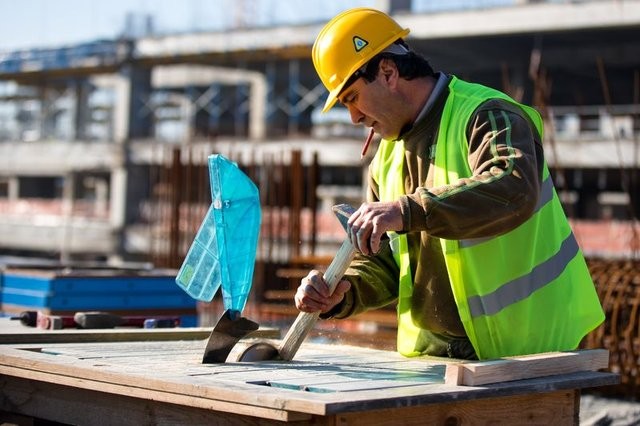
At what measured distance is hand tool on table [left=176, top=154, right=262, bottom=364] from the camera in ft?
12.5

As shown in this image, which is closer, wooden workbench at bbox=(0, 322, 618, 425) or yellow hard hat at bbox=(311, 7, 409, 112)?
wooden workbench at bbox=(0, 322, 618, 425)

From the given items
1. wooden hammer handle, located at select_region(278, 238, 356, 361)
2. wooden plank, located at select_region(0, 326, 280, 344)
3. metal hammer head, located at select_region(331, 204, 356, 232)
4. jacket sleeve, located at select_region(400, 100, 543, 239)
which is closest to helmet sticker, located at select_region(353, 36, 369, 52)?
jacket sleeve, located at select_region(400, 100, 543, 239)

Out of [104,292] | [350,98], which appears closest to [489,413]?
[350,98]

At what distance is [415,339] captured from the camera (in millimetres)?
4145

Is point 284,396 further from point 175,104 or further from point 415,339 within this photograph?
point 175,104

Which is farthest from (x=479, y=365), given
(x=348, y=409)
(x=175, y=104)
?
(x=175, y=104)

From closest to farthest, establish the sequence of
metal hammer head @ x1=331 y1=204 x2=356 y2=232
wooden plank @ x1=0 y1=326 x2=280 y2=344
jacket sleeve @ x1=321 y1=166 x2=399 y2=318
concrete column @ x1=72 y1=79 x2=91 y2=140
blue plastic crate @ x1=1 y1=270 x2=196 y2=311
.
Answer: metal hammer head @ x1=331 y1=204 x2=356 y2=232, jacket sleeve @ x1=321 y1=166 x2=399 y2=318, wooden plank @ x1=0 y1=326 x2=280 y2=344, blue plastic crate @ x1=1 y1=270 x2=196 y2=311, concrete column @ x1=72 y1=79 x2=91 y2=140

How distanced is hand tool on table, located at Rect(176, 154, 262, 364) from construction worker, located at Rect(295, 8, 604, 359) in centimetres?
21

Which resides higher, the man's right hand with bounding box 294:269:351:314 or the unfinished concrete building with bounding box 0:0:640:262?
the unfinished concrete building with bounding box 0:0:640:262

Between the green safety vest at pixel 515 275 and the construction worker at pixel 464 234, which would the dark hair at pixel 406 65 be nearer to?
the construction worker at pixel 464 234

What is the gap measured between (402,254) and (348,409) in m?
1.37

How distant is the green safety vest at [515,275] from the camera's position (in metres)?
3.74

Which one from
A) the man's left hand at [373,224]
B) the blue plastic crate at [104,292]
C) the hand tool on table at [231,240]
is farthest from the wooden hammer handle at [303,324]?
the blue plastic crate at [104,292]

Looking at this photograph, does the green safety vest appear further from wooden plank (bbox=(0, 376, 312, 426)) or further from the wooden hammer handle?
wooden plank (bbox=(0, 376, 312, 426))
